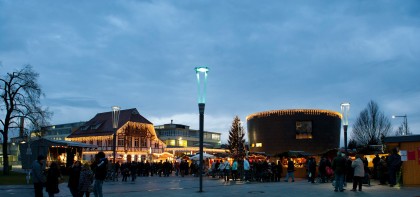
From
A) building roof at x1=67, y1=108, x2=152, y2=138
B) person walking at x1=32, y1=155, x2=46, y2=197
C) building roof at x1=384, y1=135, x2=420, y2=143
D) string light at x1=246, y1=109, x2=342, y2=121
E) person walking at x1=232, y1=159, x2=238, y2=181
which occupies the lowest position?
person walking at x1=232, y1=159, x2=238, y2=181

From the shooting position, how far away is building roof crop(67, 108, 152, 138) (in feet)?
254

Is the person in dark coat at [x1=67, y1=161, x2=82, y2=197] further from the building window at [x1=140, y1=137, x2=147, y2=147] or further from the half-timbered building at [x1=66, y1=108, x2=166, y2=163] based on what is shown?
the building window at [x1=140, y1=137, x2=147, y2=147]

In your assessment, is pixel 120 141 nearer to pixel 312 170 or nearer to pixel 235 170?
pixel 235 170

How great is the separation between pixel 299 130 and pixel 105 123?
36213 millimetres

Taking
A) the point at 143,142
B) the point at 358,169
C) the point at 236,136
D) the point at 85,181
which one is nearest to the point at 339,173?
the point at 358,169

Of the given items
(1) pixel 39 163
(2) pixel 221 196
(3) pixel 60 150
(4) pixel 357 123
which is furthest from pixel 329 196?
(4) pixel 357 123

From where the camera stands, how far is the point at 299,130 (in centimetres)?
6159

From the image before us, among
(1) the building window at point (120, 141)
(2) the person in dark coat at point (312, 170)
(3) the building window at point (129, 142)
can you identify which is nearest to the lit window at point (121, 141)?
(1) the building window at point (120, 141)

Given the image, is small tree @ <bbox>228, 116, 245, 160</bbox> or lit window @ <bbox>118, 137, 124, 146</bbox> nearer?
small tree @ <bbox>228, 116, 245, 160</bbox>

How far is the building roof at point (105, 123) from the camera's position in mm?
77531

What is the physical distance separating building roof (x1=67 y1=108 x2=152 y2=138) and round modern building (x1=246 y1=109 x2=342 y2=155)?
2642 cm

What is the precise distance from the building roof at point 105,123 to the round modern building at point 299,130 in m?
26.4

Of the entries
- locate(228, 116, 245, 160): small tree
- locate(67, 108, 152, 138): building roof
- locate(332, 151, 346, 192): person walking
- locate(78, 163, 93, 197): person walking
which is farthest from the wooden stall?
locate(67, 108, 152, 138): building roof

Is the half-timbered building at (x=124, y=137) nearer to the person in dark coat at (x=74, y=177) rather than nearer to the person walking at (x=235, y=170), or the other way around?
the person walking at (x=235, y=170)
